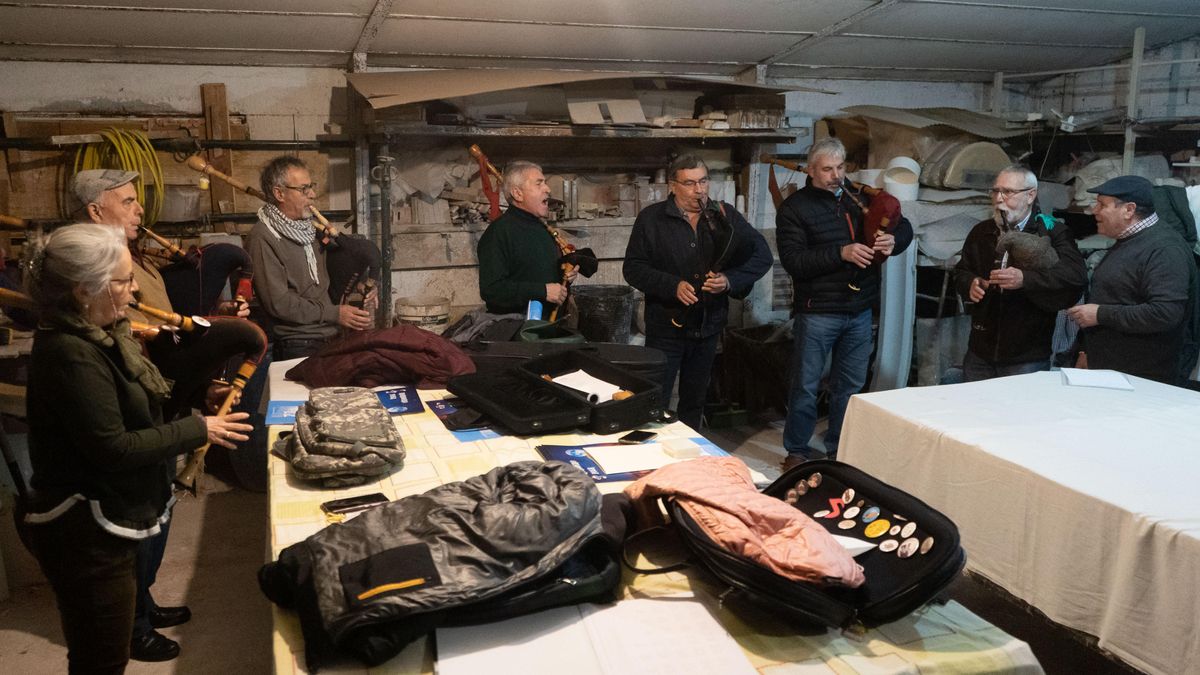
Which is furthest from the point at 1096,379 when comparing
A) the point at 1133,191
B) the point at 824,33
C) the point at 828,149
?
the point at 824,33

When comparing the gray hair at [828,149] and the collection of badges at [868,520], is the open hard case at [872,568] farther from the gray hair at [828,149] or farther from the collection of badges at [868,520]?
the gray hair at [828,149]

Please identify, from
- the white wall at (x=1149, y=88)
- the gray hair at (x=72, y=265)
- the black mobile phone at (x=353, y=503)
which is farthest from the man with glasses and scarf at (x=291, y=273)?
the white wall at (x=1149, y=88)

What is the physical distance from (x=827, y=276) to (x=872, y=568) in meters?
2.75

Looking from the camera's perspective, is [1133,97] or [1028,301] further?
[1133,97]

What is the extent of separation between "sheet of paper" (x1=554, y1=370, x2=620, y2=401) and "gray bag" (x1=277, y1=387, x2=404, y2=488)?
67 cm

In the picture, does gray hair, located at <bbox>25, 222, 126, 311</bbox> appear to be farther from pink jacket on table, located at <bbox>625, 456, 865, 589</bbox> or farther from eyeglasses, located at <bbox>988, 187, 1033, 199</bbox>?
eyeglasses, located at <bbox>988, 187, 1033, 199</bbox>

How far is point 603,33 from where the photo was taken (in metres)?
Result: 4.61

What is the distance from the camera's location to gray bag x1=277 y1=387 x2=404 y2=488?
206 centimetres

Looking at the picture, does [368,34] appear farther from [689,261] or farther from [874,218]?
[874,218]

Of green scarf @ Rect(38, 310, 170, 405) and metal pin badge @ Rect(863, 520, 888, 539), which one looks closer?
metal pin badge @ Rect(863, 520, 888, 539)

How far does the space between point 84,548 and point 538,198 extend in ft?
8.53

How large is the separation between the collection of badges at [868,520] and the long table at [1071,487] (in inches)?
26.8

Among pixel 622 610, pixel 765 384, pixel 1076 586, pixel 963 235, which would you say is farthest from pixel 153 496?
pixel 963 235

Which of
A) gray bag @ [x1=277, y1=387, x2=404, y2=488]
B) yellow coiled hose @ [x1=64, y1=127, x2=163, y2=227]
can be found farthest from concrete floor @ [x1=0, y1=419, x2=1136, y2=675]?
yellow coiled hose @ [x1=64, y1=127, x2=163, y2=227]
